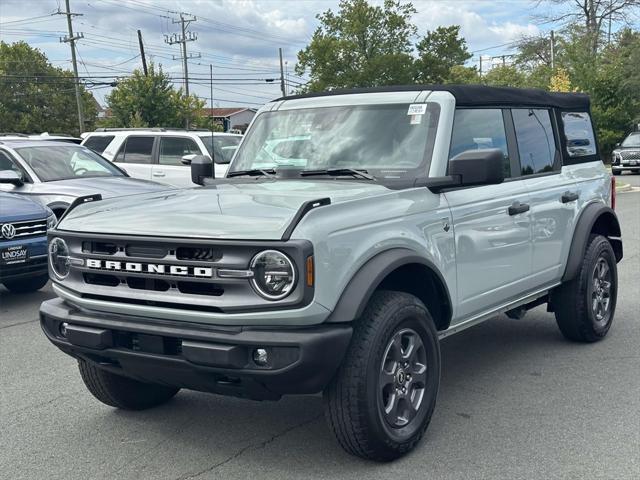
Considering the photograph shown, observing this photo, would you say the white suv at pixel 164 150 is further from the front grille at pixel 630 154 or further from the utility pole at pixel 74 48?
the utility pole at pixel 74 48

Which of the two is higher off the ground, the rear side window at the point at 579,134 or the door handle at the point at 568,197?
the rear side window at the point at 579,134

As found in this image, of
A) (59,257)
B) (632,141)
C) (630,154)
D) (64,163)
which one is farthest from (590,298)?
(632,141)

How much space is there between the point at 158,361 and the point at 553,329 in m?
4.07

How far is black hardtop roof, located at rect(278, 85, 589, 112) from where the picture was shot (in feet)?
15.5

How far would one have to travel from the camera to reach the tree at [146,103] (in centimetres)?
3244

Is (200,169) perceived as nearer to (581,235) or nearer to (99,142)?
(581,235)

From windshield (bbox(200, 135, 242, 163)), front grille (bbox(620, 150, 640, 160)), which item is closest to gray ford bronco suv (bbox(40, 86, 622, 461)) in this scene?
windshield (bbox(200, 135, 242, 163))

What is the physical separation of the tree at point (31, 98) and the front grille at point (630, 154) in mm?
55487

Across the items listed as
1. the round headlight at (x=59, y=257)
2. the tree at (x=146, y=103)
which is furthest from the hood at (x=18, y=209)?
the tree at (x=146, y=103)

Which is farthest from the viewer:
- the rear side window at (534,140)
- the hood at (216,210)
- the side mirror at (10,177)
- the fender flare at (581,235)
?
the side mirror at (10,177)

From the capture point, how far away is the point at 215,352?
129 inches

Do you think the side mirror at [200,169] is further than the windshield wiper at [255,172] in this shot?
Yes

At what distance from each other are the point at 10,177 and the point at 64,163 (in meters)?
1.06

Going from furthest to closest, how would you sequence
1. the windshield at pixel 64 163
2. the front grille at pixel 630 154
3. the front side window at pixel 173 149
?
the front grille at pixel 630 154
the front side window at pixel 173 149
the windshield at pixel 64 163
